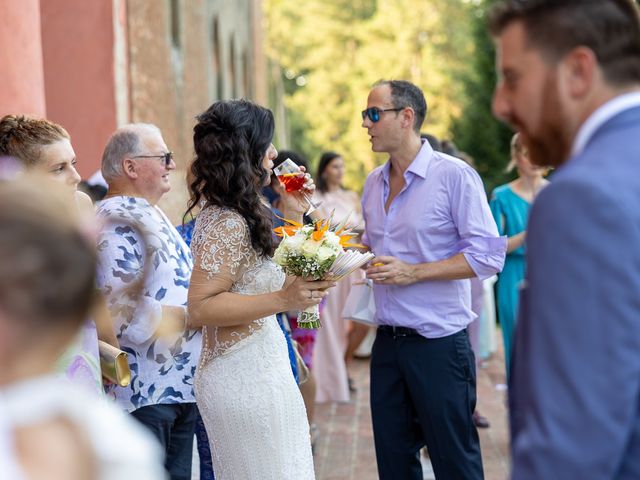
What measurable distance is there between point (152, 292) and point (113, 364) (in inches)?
39.7

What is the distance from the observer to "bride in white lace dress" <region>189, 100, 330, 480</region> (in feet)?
13.6

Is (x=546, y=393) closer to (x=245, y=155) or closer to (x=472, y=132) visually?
(x=245, y=155)

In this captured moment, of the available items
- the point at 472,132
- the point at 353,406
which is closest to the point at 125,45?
the point at 353,406

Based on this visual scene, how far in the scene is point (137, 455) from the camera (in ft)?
5.32

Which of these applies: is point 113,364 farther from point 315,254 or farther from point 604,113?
point 604,113

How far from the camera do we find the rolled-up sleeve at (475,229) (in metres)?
5.03

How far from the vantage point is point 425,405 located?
507 cm

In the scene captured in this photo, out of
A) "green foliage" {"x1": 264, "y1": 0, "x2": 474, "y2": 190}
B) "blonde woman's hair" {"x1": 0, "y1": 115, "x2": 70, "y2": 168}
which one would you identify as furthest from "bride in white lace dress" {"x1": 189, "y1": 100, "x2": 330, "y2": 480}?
"green foliage" {"x1": 264, "y1": 0, "x2": 474, "y2": 190}

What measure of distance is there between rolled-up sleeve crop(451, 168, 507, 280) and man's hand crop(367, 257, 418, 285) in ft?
1.00

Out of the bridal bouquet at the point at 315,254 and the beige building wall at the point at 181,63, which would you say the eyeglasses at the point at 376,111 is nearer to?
the bridal bouquet at the point at 315,254

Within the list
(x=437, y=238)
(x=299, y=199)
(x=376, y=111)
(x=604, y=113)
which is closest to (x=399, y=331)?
(x=437, y=238)

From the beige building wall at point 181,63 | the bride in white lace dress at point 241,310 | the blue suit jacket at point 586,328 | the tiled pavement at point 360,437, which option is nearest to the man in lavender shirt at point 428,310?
the bride in white lace dress at point 241,310

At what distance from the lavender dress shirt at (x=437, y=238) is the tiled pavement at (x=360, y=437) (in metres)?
2.37

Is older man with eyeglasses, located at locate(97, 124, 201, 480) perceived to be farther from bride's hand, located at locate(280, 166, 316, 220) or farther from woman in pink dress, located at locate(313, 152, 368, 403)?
woman in pink dress, located at locate(313, 152, 368, 403)
